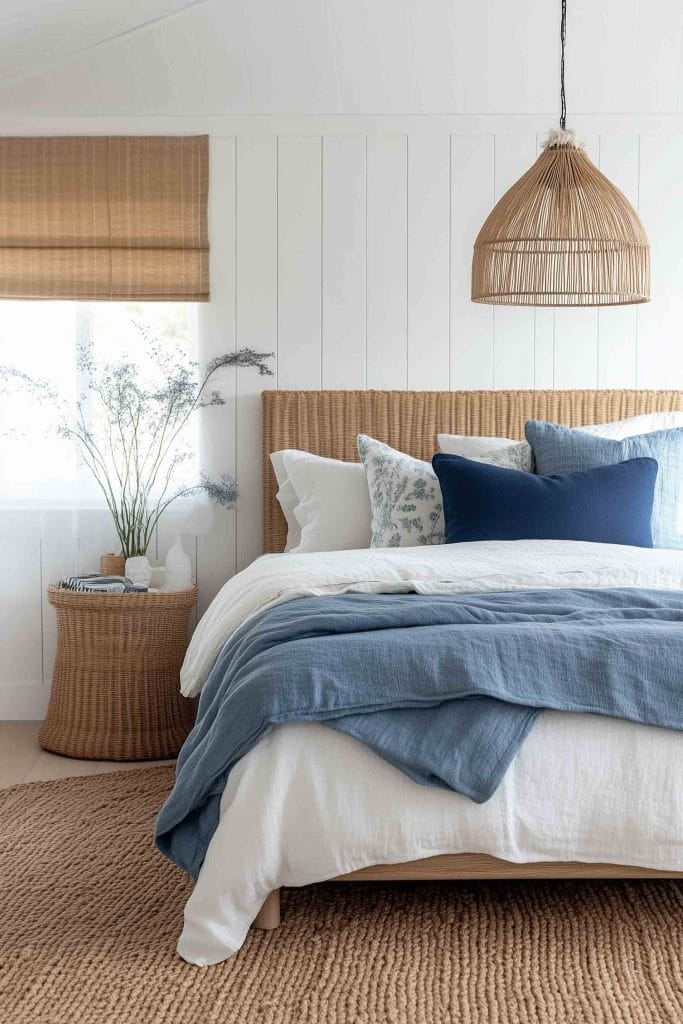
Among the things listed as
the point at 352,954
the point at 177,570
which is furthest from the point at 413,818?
the point at 177,570

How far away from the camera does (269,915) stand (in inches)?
83.3

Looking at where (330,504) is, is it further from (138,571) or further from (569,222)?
(569,222)

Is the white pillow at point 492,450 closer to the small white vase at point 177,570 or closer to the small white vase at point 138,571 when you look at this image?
the small white vase at point 177,570

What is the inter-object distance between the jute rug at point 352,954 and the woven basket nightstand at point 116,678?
100 centimetres

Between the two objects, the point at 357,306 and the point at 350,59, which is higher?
the point at 350,59

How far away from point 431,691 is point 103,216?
283 cm

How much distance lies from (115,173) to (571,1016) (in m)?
3.44

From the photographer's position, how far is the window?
165 inches

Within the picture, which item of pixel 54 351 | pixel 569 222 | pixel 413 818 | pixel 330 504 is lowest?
pixel 413 818

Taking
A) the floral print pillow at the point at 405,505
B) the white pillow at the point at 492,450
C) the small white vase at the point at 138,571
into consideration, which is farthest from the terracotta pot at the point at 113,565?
the white pillow at the point at 492,450

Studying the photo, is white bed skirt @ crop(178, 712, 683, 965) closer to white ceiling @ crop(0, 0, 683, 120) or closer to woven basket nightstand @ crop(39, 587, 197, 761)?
woven basket nightstand @ crop(39, 587, 197, 761)

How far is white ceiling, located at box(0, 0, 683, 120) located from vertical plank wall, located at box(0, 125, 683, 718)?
0.47 ft

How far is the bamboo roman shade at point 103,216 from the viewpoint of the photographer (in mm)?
4121

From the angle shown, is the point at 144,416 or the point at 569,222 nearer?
the point at 569,222
